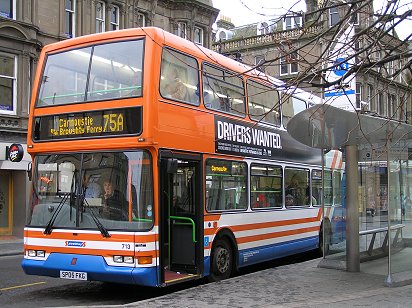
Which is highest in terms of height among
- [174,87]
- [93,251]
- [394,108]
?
[174,87]

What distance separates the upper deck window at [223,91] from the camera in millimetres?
9875

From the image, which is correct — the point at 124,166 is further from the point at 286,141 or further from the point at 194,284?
the point at 286,141

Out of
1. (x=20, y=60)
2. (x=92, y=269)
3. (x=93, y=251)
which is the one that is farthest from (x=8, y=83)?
(x=92, y=269)

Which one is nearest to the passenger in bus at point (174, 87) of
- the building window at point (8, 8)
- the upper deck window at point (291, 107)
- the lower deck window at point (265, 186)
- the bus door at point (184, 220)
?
the bus door at point (184, 220)

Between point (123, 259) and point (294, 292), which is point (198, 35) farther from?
point (123, 259)

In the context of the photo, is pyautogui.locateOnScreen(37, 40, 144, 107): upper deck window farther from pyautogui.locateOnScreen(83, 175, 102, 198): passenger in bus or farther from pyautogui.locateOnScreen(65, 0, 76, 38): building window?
pyautogui.locateOnScreen(65, 0, 76, 38): building window

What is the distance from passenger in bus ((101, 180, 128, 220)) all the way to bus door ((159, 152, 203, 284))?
988mm

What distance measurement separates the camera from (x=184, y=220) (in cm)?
935

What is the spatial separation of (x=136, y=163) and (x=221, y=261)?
9.44ft

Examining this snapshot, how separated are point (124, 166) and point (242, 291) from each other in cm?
273

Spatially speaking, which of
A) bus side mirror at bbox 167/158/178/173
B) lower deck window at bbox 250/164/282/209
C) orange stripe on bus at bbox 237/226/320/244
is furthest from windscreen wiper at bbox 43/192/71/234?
lower deck window at bbox 250/164/282/209

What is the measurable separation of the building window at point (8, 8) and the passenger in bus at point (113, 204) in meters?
15.5

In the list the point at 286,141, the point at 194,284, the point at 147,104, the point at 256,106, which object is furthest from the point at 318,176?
the point at 147,104

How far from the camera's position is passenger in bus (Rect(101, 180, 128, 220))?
26.7ft
